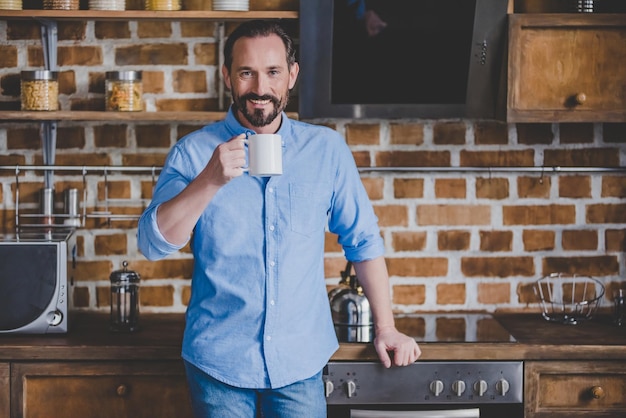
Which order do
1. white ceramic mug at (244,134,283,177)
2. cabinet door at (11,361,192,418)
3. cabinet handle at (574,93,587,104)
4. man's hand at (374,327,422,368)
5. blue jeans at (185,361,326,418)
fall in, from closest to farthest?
white ceramic mug at (244,134,283,177) < blue jeans at (185,361,326,418) < man's hand at (374,327,422,368) < cabinet door at (11,361,192,418) < cabinet handle at (574,93,587,104)

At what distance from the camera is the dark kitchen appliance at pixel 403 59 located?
2467 mm

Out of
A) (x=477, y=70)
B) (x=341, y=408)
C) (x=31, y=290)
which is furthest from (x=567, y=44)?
(x=31, y=290)

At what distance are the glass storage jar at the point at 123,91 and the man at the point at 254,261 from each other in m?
0.52

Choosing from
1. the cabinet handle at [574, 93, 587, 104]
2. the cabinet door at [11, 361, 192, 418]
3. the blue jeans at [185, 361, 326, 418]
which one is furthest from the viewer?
the cabinet handle at [574, 93, 587, 104]

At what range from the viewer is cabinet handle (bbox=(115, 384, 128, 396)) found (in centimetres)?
225

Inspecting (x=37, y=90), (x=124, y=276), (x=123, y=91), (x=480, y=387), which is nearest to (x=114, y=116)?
(x=123, y=91)

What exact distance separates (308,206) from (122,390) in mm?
740

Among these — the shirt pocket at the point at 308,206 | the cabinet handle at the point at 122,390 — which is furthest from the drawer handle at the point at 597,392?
the cabinet handle at the point at 122,390

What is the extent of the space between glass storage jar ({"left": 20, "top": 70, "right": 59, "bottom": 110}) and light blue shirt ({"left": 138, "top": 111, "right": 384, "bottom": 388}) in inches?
26.2

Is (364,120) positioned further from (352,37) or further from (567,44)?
(567,44)

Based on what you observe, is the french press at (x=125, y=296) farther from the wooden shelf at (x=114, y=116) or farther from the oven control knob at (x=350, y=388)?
the oven control knob at (x=350, y=388)

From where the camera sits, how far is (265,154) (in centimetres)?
171

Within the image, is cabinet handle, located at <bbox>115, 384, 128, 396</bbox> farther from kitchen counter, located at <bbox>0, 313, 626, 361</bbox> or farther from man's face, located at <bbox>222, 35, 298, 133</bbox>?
man's face, located at <bbox>222, 35, 298, 133</bbox>

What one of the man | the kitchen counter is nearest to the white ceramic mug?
the man
